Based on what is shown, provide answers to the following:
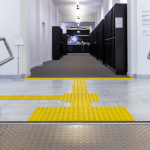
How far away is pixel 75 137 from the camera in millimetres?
2646

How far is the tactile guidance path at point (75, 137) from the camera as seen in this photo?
7.87 ft

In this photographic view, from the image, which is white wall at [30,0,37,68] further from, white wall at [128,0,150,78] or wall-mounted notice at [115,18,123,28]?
white wall at [128,0,150,78]

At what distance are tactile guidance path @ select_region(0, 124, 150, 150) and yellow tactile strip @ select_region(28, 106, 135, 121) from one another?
11.0 inches

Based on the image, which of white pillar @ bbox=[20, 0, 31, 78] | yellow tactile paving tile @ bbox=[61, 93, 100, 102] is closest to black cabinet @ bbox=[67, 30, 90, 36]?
white pillar @ bbox=[20, 0, 31, 78]

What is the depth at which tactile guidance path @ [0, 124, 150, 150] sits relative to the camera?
240 centimetres

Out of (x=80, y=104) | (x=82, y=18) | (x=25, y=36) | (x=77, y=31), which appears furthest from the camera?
(x=77, y=31)

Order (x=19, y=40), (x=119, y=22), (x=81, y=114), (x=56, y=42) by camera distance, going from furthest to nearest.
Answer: (x=56, y=42)
(x=119, y=22)
(x=19, y=40)
(x=81, y=114)

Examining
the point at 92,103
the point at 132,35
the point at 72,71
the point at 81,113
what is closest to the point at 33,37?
the point at 72,71

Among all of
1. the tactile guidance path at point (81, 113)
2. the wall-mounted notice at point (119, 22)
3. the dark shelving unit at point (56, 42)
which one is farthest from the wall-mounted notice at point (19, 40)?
the dark shelving unit at point (56, 42)

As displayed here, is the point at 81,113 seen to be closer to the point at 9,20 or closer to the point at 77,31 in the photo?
the point at 9,20

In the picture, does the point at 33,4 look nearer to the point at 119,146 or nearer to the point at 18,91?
the point at 18,91

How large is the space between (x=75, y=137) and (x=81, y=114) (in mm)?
852

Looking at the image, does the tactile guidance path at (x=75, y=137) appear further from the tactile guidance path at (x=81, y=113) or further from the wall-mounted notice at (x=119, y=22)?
the wall-mounted notice at (x=119, y=22)

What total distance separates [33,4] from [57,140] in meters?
10.3
